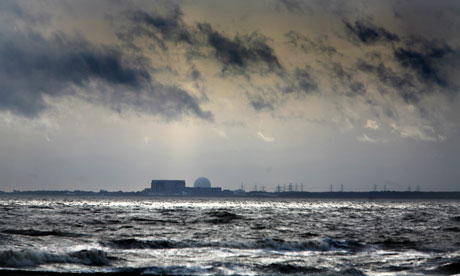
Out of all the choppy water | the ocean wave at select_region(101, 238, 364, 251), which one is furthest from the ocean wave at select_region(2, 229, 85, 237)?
the ocean wave at select_region(101, 238, 364, 251)

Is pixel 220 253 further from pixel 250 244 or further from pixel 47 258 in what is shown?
pixel 47 258

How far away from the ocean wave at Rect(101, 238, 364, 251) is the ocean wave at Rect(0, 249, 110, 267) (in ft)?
18.9

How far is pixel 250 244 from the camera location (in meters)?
→ 35.0

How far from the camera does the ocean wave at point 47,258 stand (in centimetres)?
2449

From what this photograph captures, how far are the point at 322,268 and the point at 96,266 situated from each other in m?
10.5

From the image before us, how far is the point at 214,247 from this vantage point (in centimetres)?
3331

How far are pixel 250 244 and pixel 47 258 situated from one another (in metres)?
13.8

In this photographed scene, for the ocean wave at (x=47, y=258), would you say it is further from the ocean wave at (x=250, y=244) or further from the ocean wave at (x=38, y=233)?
the ocean wave at (x=38, y=233)

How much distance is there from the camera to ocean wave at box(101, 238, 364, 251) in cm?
3325

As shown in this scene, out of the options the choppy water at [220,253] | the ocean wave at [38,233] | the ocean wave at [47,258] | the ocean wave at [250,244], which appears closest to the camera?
the choppy water at [220,253]

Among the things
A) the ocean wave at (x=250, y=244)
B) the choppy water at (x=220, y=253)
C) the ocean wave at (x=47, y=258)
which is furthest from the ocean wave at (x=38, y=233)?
the ocean wave at (x=47, y=258)

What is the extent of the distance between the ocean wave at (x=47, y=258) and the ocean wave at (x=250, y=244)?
227 inches

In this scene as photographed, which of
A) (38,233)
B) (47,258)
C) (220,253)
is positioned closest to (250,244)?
(220,253)

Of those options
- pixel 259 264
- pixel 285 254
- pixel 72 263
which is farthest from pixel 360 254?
pixel 72 263
